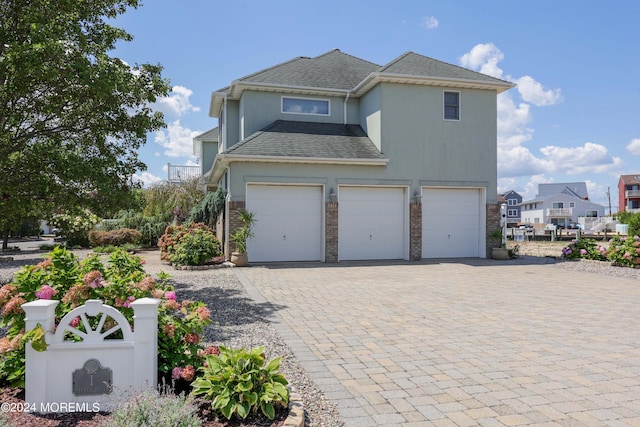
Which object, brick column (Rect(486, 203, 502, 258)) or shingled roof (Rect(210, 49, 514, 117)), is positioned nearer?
shingled roof (Rect(210, 49, 514, 117))

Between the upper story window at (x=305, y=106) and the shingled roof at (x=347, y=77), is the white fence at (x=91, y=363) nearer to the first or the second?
the shingled roof at (x=347, y=77)

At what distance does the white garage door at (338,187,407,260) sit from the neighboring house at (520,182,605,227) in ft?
203

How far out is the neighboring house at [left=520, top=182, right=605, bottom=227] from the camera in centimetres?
6925

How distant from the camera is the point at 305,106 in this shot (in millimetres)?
16766

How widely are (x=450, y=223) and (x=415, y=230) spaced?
1.64 m

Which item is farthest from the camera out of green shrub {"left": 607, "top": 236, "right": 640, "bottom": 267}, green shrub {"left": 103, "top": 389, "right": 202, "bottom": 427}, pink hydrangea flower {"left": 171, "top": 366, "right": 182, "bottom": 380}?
green shrub {"left": 607, "top": 236, "right": 640, "bottom": 267}

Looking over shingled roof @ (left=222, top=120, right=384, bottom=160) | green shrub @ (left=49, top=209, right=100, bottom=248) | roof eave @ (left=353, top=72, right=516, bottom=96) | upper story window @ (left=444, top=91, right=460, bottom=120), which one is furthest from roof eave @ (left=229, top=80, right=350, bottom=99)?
green shrub @ (left=49, top=209, right=100, bottom=248)

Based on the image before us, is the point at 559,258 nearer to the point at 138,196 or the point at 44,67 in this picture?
the point at 138,196

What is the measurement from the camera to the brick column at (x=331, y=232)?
14.7 metres

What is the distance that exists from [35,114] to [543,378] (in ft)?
32.4

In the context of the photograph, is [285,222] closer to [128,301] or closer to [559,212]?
[128,301]

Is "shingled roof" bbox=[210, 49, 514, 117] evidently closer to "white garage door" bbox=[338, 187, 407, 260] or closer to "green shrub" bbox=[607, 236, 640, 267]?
"white garage door" bbox=[338, 187, 407, 260]

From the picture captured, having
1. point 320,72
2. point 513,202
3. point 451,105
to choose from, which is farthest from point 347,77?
point 513,202

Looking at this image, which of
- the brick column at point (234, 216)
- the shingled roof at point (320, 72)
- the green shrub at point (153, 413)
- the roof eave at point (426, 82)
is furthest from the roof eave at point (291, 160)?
the green shrub at point (153, 413)
